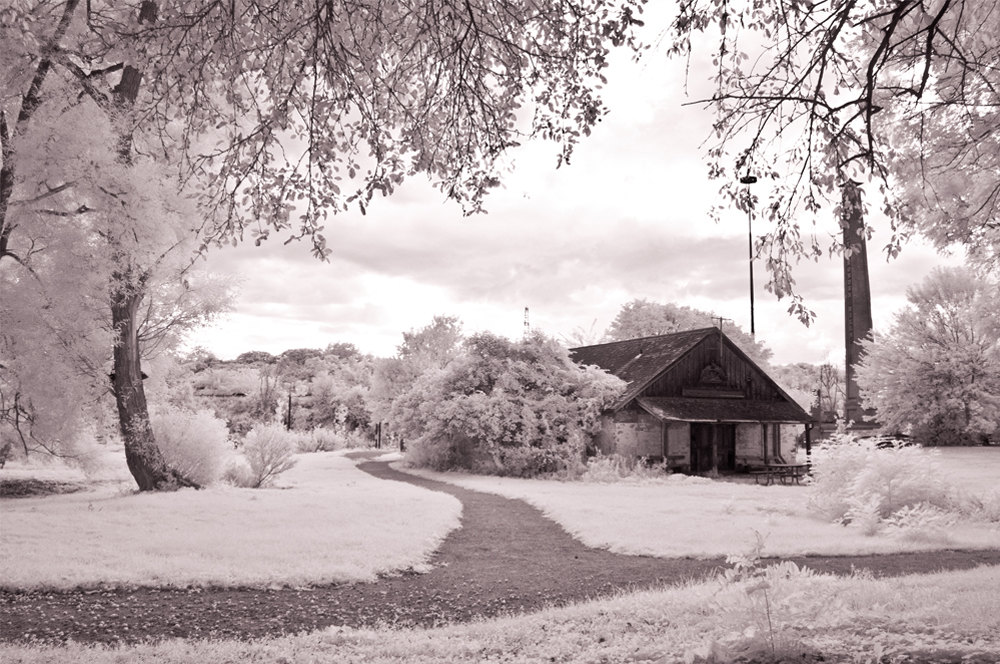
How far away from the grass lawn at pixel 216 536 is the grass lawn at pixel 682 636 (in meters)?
2.86

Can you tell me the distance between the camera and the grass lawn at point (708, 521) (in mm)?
12133

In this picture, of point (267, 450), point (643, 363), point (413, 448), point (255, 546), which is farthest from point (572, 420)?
point (255, 546)

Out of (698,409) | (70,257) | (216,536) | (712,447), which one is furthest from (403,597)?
(712,447)

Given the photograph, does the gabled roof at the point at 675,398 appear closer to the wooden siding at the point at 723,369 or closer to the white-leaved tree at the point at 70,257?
the wooden siding at the point at 723,369

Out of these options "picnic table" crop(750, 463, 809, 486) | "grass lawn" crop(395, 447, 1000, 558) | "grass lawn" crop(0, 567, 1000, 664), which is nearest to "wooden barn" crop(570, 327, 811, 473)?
"picnic table" crop(750, 463, 809, 486)

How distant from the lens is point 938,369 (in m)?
32.9

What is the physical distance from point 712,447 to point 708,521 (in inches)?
650

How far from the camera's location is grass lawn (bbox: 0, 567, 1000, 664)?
17.5ft

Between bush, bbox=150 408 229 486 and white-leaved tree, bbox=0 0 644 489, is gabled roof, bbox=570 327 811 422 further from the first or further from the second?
white-leaved tree, bbox=0 0 644 489

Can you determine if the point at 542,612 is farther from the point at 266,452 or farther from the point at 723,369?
Answer: the point at 723,369

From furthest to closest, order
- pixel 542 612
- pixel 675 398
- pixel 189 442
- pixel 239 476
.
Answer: pixel 675 398 → pixel 239 476 → pixel 189 442 → pixel 542 612

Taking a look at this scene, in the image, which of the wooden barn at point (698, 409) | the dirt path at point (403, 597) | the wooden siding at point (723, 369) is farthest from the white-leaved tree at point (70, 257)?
the wooden siding at point (723, 369)

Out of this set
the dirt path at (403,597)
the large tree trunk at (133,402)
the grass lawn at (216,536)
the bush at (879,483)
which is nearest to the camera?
the dirt path at (403,597)

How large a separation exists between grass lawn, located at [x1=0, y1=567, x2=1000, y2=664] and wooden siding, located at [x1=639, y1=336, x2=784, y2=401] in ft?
73.2
